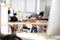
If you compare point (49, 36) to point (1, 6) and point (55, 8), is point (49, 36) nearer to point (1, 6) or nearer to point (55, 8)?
point (55, 8)

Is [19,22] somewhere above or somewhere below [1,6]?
below

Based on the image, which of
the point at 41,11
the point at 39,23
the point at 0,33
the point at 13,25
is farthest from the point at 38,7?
the point at 0,33

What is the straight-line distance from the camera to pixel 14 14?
3.47ft

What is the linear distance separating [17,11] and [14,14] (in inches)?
1.6

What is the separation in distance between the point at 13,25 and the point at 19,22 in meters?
0.07

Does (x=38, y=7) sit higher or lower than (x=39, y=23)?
higher

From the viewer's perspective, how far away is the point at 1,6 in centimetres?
93

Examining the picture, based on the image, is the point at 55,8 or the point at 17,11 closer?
the point at 55,8

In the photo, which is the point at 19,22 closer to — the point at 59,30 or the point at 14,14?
the point at 14,14

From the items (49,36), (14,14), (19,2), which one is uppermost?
(19,2)

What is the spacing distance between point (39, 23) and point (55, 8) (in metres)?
0.21

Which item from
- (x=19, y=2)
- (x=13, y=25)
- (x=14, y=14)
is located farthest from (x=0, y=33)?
(x=19, y=2)

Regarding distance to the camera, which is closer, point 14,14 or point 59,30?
point 59,30

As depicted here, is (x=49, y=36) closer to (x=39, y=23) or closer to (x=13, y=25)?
(x=39, y=23)
